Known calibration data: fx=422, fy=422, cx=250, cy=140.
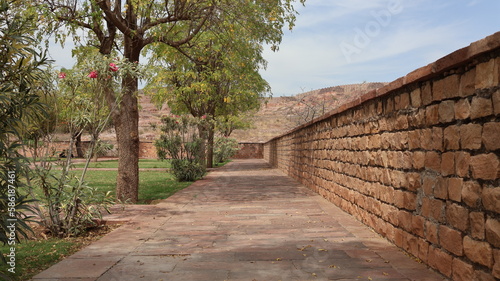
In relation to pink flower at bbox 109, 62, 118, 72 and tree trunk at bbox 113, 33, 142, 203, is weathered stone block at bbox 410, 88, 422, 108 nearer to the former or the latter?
pink flower at bbox 109, 62, 118, 72

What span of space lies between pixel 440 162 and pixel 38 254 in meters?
4.05

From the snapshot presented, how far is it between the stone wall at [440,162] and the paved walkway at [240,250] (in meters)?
0.29

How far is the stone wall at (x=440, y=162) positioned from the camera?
2.76 meters

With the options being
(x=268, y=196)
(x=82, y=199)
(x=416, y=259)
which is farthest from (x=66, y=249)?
(x=268, y=196)

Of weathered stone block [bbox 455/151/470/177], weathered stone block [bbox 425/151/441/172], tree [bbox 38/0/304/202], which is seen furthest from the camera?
tree [bbox 38/0/304/202]

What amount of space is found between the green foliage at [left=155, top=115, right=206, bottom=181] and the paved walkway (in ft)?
22.2

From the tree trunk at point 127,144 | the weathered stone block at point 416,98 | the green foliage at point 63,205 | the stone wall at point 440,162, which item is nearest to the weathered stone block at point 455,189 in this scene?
the stone wall at point 440,162

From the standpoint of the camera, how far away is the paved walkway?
3574 mm

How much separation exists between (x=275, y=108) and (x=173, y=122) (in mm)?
58404

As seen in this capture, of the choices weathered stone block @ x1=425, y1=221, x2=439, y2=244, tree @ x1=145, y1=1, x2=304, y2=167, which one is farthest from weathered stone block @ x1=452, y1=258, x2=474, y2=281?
tree @ x1=145, y1=1, x2=304, y2=167

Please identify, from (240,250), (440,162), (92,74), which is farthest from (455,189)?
(92,74)

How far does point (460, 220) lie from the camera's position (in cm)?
314

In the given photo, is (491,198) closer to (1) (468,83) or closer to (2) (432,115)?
(1) (468,83)

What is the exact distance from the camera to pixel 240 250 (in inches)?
173
